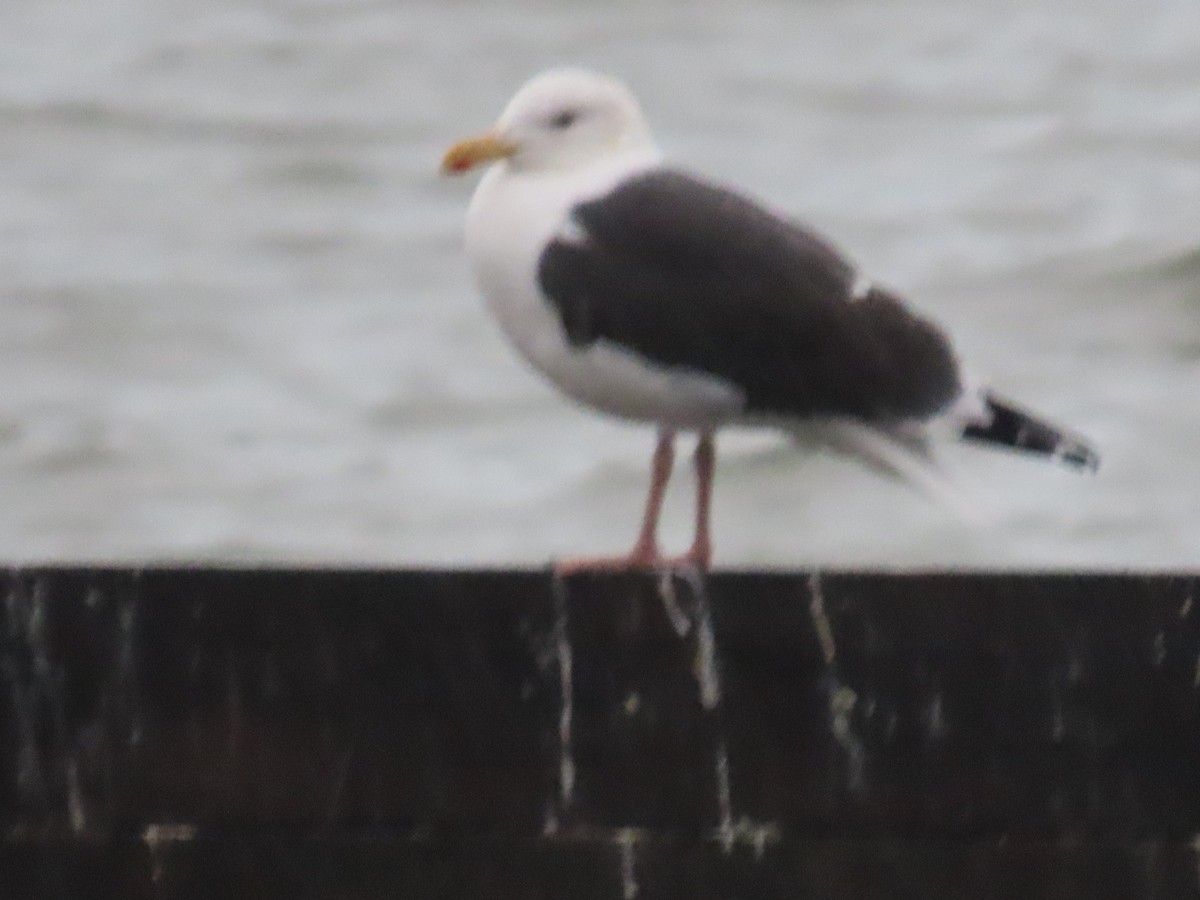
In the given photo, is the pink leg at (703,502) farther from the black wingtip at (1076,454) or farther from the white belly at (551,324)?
the black wingtip at (1076,454)

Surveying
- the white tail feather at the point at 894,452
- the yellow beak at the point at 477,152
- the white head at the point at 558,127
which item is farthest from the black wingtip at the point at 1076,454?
the yellow beak at the point at 477,152

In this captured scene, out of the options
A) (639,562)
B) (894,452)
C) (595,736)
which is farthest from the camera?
(894,452)

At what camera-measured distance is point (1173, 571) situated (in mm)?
6137

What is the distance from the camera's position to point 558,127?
22.3 feet

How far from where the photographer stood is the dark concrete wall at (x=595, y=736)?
6.17 meters

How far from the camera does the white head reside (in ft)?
22.1

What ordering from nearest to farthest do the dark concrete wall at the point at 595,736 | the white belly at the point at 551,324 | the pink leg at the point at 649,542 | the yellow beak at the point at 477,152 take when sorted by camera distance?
the dark concrete wall at the point at 595,736
the pink leg at the point at 649,542
the white belly at the point at 551,324
the yellow beak at the point at 477,152

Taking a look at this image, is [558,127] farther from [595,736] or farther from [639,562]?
[595,736]

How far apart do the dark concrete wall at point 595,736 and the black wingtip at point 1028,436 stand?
0.55 metres

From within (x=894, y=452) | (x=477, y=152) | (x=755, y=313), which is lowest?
(x=894, y=452)

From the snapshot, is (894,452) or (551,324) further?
(894,452)

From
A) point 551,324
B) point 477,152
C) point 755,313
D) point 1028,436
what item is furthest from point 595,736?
point 477,152

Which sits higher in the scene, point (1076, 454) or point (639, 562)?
point (1076, 454)

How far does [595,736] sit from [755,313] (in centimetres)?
89
